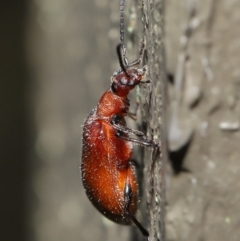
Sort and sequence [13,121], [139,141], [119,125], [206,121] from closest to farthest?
[139,141] → [119,125] → [206,121] → [13,121]

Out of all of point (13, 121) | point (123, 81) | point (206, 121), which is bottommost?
point (13, 121)

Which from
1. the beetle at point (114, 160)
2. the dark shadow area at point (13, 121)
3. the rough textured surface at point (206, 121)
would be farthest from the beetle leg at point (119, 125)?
the dark shadow area at point (13, 121)

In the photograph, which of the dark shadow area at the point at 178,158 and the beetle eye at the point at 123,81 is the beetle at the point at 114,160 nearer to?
the beetle eye at the point at 123,81

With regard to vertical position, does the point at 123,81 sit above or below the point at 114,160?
above

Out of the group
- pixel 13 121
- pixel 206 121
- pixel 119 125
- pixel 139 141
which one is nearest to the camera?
pixel 139 141

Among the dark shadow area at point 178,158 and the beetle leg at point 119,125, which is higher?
the beetle leg at point 119,125

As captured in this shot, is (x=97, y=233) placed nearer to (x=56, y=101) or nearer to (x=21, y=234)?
(x=21, y=234)

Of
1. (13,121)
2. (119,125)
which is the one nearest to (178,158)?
(119,125)

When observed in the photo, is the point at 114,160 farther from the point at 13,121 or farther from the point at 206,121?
the point at 13,121
